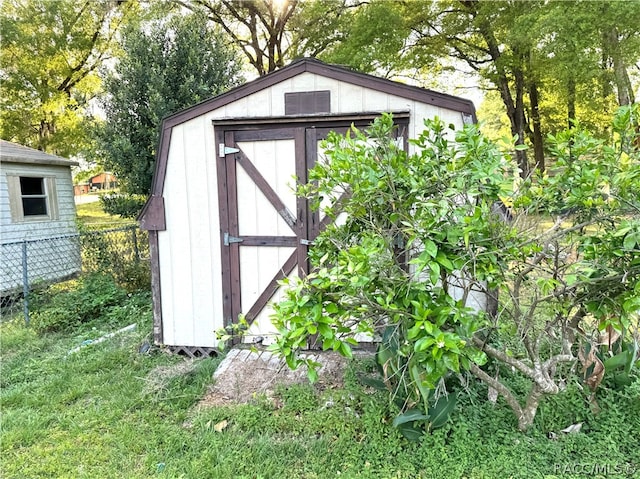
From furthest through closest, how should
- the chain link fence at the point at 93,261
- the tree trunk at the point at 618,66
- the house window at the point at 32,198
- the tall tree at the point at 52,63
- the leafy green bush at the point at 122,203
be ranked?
1. the tall tree at the point at 52,63
2. the tree trunk at the point at 618,66
3. the leafy green bush at the point at 122,203
4. the house window at the point at 32,198
5. the chain link fence at the point at 93,261

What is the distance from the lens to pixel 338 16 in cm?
1401

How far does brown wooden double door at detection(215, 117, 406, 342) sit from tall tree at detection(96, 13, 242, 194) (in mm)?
3793

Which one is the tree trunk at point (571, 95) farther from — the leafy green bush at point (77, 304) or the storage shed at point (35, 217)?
the storage shed at point (35, 217)

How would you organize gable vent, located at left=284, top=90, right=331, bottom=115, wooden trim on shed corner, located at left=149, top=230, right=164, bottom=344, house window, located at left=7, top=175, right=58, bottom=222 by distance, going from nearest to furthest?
gable vent, located at left=284, top=90, right=331, bottom=115
wooden trim on shed corner, located at left=149, top=230, right=164, bottom=344
house window, located at left=7, top=175, right=58, bottom=222

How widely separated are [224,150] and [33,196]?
5.70 metres

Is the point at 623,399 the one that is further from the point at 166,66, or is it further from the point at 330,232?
the point at 166,66

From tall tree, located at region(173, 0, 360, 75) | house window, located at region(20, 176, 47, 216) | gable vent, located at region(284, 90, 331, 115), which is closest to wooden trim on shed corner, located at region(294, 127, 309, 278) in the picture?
gable vent, located at region(284, 90, 331, 115)

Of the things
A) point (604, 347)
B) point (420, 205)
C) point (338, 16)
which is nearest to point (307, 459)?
point (420, 205)

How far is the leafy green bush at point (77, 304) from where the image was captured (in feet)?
17.1

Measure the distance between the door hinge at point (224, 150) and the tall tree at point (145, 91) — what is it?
369 cm

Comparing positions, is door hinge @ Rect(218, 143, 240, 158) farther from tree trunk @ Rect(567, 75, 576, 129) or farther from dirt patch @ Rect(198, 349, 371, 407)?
tree trunk @ Rect(567, 75, 576, 129)

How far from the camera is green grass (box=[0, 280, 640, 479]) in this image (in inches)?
94.1

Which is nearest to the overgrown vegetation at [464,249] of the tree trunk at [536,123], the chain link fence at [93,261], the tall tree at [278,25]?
the chain link fence at [93,261]

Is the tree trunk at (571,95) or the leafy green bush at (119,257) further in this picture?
the tree trunk at (571,95)
